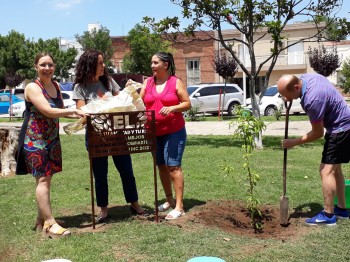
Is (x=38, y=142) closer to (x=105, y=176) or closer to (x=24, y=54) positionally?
(x=105, y=176)

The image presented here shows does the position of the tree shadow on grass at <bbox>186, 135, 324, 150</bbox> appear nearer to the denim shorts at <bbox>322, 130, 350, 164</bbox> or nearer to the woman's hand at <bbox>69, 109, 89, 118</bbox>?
the denim shorts at <bbox>322, 130, 350, 164</bbox>

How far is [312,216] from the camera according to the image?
5.02 metres

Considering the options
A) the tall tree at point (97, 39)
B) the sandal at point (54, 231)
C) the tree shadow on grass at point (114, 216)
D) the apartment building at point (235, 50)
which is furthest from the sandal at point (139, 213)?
the tall tree at point (97, 39)

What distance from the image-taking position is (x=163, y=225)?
4664mm

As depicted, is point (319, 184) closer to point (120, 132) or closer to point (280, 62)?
point (120, 132)

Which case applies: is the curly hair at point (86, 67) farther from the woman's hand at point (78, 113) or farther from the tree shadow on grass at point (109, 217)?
the tree shadow on grass at point (109, 217)

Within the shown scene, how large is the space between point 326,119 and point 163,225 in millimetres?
1936

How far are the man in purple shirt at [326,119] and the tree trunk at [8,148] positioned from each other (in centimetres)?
516

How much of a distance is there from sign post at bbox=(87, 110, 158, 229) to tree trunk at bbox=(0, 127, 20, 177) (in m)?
3.97

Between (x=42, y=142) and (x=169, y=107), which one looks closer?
(x=42, y=142)

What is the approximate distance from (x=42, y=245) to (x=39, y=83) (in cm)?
151

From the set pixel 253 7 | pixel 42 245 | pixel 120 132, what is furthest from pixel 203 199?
pixel 253 7

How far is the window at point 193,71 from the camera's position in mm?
42513

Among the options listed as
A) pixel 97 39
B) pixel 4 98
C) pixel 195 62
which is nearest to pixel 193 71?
pixel 195 62
